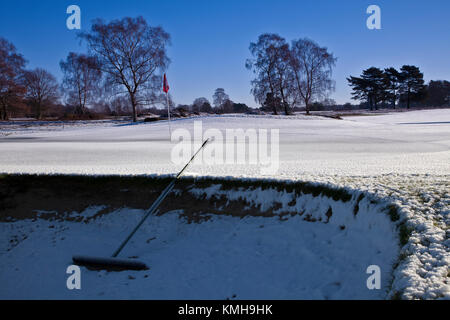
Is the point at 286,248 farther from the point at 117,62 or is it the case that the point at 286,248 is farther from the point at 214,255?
the point at 117,62

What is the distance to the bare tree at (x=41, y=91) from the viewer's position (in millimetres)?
39312

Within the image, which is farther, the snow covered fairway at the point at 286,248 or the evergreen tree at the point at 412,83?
the evergreen tree at the point at 412,83

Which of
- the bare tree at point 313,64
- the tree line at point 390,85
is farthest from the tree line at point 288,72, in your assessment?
the tree line at point 390,85

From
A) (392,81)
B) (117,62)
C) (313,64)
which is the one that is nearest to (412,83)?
(392,81)

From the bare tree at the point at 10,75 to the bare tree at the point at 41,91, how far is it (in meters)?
6.47

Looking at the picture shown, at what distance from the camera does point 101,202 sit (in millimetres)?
6098

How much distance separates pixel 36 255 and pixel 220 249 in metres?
3.32

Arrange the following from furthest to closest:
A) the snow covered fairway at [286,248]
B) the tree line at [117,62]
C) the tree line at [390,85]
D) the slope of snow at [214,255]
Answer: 1. the tree line at [390,85]
2. the tree line at [117,62]
3. the slope of snow at [214,255]
4. the snow covered fairway at [286,248]

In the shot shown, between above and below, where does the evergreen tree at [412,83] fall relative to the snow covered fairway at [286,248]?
above

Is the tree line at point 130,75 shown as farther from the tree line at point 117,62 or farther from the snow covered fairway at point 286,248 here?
the snow covered fairway at point 286,248

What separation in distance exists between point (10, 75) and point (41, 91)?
36.1 ft

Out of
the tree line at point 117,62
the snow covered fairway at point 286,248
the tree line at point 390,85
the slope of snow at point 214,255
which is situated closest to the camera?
the snow covered fairway at point 286,248

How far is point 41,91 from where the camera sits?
4066 cm
